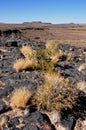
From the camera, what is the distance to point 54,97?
10180mm

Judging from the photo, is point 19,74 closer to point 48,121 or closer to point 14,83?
point 14,83

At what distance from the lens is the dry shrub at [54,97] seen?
9.97 metres

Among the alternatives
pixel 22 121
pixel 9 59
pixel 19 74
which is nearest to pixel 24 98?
pixel 22 121

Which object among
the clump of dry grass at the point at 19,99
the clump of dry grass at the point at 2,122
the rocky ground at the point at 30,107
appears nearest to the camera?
the clump of dry grass at the point at 2,122

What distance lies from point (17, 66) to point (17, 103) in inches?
191

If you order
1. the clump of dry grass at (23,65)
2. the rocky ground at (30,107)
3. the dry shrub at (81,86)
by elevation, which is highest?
the clump of dry grass at (23,65)

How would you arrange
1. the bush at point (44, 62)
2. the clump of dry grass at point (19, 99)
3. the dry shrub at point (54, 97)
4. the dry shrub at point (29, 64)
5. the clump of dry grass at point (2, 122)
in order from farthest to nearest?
the dry shrub at point (29, 64) → the bush at point (44, 62) → the clump of dry grass at point (19, 99) → the dry shrub at point (54, 97) → the clump of dry grass at point (2, 122)

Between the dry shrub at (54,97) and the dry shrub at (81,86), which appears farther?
the dry shrub at (81,86)

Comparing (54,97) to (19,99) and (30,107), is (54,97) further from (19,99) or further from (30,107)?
(19,99)

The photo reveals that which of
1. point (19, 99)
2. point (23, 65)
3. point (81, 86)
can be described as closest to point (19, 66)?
point (23, 65)

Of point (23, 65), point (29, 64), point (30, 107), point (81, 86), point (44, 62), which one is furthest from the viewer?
point (29, 64)

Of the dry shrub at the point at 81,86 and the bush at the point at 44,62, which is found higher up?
the bush at the point at 44,62

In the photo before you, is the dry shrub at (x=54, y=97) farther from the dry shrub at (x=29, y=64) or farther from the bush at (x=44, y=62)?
the dry shrub at (x=29, y=64)

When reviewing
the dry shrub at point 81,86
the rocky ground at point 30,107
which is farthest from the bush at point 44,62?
the dry shrub at point 81,86
